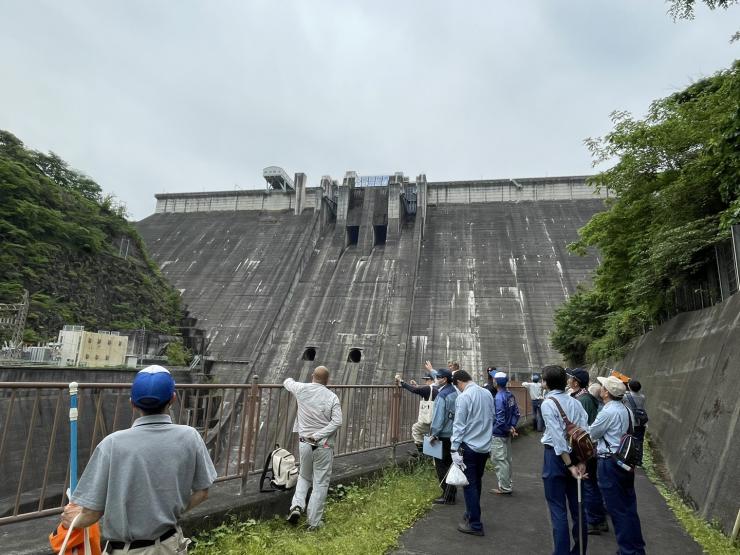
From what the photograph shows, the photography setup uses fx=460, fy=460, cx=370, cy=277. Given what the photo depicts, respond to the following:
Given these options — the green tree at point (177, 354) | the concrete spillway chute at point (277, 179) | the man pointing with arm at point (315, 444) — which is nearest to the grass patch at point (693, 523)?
the man pointing with arm at point (315, 444)

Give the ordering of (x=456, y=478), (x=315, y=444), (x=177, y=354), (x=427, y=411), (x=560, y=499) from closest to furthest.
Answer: (x=560, y=499) < (x=456, y=478) < (x=315, y=444) < (x=427, y=411) < (x=177, y=354)

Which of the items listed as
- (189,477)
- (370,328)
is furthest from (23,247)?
(189,477)

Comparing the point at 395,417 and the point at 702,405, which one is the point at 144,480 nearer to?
the point at 395,417

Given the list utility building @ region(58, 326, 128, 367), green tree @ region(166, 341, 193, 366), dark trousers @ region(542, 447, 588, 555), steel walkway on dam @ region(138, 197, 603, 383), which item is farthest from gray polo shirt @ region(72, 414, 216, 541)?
green tree @ region(166, 341, 193, 366)

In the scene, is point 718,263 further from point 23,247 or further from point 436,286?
point 23,247

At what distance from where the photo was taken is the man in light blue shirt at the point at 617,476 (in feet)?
11.4

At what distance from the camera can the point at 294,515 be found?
405 cm

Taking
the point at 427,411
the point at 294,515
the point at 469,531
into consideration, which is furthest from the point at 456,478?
the point at 427,411

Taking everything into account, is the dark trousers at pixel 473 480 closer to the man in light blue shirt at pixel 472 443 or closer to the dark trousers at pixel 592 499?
the man in light blue shirt at pixel 472 443

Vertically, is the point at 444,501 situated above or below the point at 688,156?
below

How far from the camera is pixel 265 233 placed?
3444 centimetres

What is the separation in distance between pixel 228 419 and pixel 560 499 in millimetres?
3373

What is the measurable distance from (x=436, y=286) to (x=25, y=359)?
19.7 m

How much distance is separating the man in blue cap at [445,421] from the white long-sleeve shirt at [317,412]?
143 centimetres
